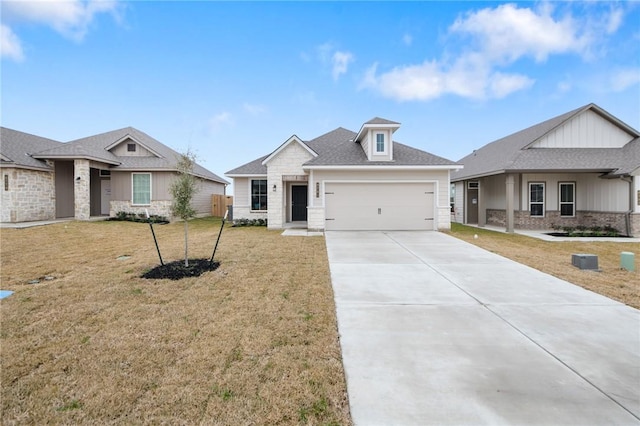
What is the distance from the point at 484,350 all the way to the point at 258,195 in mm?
15705

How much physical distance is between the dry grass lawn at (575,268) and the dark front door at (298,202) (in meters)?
9.68

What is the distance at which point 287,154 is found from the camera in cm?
1566

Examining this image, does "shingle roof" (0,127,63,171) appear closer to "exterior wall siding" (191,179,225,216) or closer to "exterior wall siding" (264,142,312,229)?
"exterior wall siding" (191,179,225,216)

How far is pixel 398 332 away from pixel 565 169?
1466cm

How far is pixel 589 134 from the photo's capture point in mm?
15594

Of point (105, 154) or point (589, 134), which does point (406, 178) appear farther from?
point (105, 154)

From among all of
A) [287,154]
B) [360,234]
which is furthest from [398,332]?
[287,154]

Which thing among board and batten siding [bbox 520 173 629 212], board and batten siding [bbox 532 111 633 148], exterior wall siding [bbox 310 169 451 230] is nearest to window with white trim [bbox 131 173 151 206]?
exterior wall siding [bbox 310 169 451 230]

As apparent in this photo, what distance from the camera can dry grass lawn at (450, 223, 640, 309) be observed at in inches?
230

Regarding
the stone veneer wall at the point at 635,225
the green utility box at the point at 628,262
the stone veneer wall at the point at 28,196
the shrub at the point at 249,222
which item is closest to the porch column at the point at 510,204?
the stone veneer wall at the point at 635,225

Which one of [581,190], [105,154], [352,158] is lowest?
[581,190]

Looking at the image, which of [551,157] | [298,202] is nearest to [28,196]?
[298,202]

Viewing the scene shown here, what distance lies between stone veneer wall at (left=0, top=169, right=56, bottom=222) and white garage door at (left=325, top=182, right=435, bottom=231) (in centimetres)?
1562

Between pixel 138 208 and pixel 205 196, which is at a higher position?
pixel 205 196
